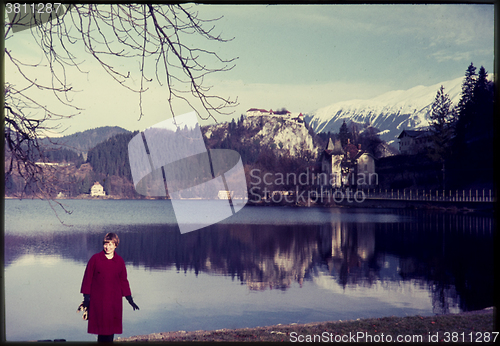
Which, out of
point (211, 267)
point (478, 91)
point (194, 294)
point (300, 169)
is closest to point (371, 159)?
point (300, 169)

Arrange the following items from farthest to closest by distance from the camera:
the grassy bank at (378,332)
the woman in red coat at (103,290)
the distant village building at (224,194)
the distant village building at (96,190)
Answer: the distant village building at (96,190), the distant village building at (224,194), the grassy bank at (378,332), the woman in red coat at (103,290)

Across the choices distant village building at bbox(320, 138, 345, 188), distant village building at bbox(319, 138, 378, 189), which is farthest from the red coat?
distant village building at bbox(320, 138, 345, 188)

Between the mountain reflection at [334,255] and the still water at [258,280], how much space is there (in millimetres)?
69

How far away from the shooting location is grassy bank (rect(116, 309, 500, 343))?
306 inches

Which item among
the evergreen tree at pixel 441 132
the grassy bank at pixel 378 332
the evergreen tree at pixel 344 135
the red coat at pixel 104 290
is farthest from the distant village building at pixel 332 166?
the red coat at pixel 104 290

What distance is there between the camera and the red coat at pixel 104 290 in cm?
595

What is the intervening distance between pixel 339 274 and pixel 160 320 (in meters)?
10.1

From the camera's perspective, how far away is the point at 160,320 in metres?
13.4

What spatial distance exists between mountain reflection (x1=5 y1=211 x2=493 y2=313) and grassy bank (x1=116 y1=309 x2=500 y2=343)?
16.2ft

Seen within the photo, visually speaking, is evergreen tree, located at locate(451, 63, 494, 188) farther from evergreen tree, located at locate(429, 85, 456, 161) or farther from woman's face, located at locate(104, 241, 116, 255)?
woman's face, located at locate(104, 241, 116, 255)

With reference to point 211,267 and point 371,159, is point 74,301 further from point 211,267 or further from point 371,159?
point 371,159

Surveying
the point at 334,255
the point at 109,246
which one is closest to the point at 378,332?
the point at 109,246

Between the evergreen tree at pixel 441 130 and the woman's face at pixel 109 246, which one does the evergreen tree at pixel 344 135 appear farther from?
the woman's face at pixel 109 246

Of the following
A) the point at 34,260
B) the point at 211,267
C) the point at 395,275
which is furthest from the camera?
the point at 34,260
